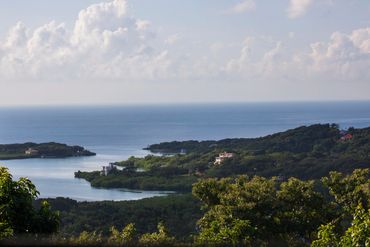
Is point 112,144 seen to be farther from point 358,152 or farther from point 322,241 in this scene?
point 322,241

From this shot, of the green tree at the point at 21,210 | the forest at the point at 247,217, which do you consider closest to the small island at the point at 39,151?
the forest at the point at 247,217

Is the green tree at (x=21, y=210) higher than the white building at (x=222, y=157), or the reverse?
the green tree at (x=21, y=210)

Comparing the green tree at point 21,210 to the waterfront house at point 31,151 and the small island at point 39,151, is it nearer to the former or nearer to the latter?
the small island at point 39,151

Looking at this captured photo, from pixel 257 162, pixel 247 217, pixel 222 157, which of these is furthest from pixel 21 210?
pixel 222 157

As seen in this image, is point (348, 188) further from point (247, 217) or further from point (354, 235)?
point (354, 235)

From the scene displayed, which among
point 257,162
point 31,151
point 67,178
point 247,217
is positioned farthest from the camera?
point 31,151

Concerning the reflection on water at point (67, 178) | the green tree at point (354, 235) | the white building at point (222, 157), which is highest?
the green tree at point (354, 235)

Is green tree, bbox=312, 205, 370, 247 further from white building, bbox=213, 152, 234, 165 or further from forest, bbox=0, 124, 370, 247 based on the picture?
white building, bbox=213, 152, 234, 165

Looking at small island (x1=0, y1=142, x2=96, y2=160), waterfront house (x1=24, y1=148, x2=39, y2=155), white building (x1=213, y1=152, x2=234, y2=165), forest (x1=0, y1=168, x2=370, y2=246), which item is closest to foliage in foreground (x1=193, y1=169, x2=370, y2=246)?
forest (x1=0, y1=168, x2=370, y2=246)
